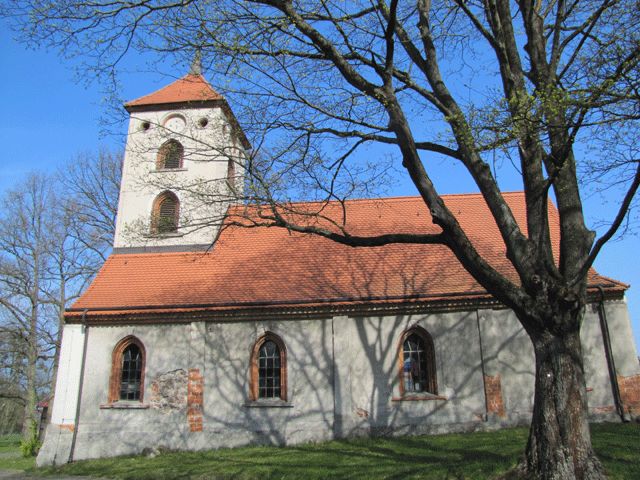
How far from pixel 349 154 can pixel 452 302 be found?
650 centimetres

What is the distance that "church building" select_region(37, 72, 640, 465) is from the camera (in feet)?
45.1

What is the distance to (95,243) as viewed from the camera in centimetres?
2512

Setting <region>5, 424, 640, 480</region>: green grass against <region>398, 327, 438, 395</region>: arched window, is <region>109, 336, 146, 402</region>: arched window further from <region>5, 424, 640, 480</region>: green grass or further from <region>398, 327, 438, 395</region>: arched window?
<region>398, 327, 438, 395</region>: arched window

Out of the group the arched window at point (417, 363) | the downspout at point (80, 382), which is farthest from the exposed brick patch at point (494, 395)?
the downspout at point (80, 382)

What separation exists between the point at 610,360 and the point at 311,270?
27.0 ft

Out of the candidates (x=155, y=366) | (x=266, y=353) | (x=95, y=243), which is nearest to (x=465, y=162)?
(x=266, y=353)

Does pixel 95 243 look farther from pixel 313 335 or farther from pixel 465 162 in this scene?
pixel 465 162

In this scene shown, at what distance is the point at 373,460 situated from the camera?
10.9 m

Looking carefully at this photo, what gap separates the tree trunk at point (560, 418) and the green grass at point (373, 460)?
43.2 inches

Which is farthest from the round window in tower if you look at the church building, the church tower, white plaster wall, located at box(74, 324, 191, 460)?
white plaster wall, located at box(74, 324, 191, 460)

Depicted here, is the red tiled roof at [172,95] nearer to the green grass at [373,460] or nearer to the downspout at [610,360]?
the green grass at [373,460]

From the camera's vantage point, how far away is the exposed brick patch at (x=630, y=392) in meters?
13.3

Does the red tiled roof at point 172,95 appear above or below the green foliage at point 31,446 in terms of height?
above

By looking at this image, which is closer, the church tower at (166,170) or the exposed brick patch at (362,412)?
the exposed brick patch at (362,412)
